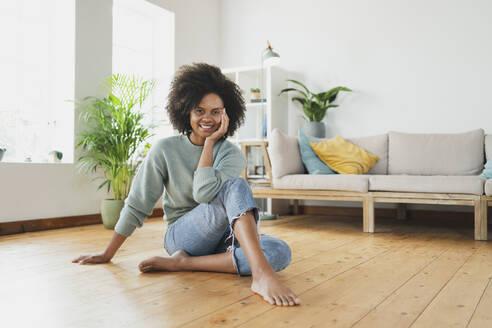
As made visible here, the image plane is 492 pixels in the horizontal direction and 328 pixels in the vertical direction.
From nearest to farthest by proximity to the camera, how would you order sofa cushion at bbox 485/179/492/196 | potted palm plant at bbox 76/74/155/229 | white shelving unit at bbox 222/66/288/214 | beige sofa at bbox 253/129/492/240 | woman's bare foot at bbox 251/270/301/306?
woman's bare foot at bbox 251/270/301/306 < sofa cushion at bbox 485/179/492/196 < beige sofa at bbox 253/129/492/240 < potted palm plant at bbox 76/74/155/229 < white shelving unit at bbox 222/66/288/214

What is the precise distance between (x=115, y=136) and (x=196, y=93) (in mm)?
1730

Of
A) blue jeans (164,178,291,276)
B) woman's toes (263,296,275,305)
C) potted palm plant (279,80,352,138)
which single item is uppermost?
potted palm plant (279,80,352,138)

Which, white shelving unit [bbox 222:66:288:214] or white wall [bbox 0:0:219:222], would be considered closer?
white wall [bbox 0:0:219:222]

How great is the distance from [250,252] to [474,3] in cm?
358

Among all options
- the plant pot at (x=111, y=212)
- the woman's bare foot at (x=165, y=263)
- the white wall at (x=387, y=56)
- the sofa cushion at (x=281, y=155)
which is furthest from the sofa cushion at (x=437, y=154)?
the woman's bare foot at (x=165, y=263)

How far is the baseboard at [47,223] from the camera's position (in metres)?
2.89

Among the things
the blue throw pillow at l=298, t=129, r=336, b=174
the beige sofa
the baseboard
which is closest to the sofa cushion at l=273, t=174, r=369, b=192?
the beige sofa

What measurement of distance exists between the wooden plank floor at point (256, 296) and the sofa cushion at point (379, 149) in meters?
1.25

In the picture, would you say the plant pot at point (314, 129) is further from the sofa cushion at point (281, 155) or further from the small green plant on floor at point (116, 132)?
the small green plant on floor at point (116, 132)

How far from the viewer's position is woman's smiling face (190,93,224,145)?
1.68m

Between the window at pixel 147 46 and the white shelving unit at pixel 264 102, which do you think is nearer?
the window at pixel 147 46

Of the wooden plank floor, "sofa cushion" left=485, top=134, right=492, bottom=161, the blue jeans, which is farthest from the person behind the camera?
"sofa cushion" left=485, top=134, right=492, bottom=161

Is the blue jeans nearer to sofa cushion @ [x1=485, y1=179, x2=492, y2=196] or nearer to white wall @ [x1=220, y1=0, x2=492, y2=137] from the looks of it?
sofa cushion @ [x1=485, y1=179, x2=492, y2=196]

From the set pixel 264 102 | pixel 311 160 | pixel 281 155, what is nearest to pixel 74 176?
pixel 281 155
